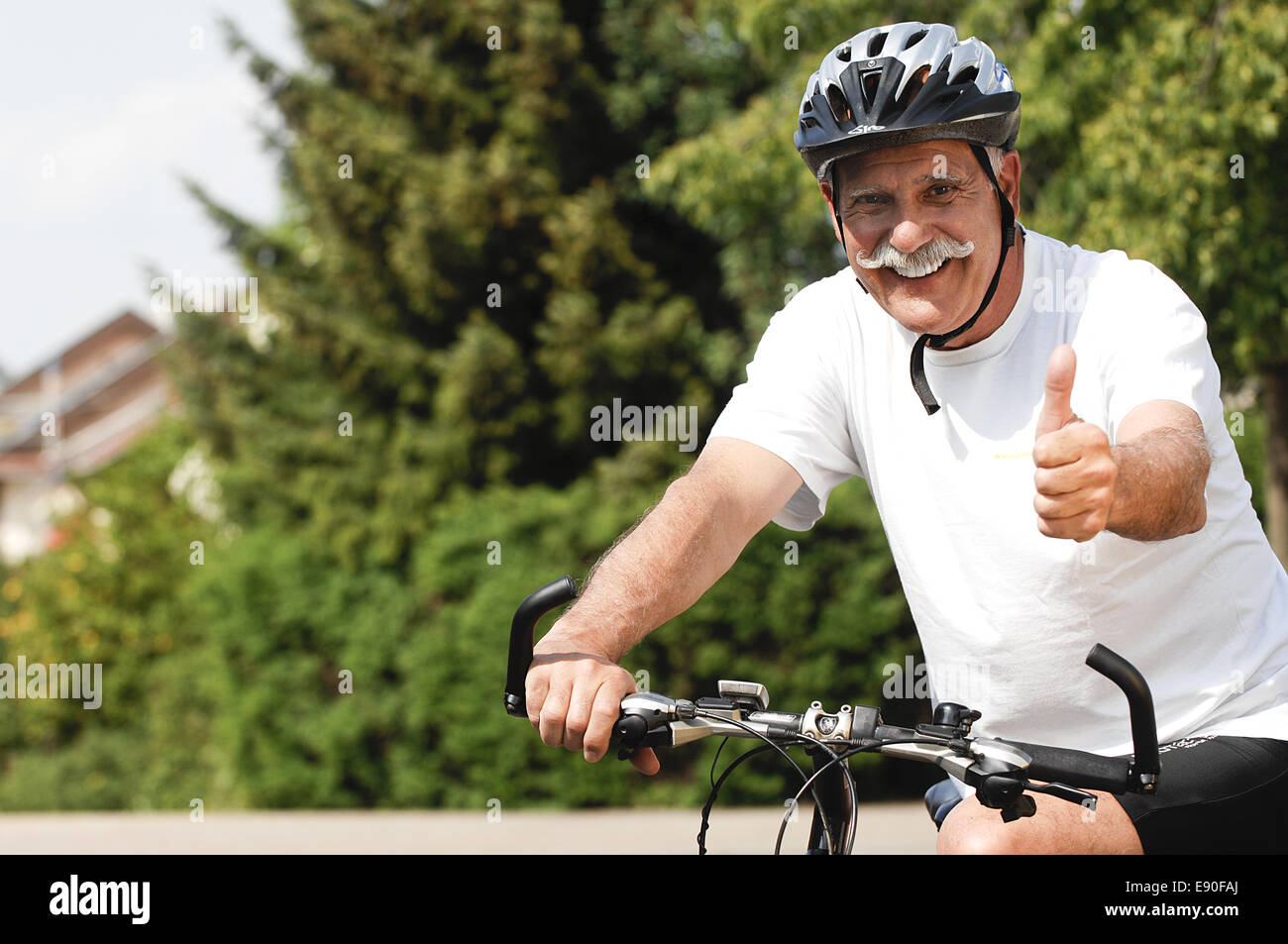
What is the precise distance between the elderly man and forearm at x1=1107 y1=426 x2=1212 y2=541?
0.17 feet

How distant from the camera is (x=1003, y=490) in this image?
2566mm

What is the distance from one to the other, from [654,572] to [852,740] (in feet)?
1.94

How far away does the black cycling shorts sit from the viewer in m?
2.28

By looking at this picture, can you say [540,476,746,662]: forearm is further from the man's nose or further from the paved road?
the paved road

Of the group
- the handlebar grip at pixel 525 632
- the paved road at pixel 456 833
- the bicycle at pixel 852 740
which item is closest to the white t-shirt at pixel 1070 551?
the bicycle at pixel 852 740

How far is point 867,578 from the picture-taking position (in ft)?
39.1

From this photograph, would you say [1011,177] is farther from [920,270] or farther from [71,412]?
[71,412]

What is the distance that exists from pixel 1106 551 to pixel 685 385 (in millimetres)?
12497

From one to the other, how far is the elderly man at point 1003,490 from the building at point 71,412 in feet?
110

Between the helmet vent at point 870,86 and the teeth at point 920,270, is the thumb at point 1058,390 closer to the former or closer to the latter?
the teeth at point 920,270

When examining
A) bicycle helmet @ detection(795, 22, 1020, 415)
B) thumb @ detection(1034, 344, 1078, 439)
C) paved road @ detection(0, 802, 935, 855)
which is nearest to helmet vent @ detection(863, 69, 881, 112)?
bicycle helmet @ detection(795, 22, 1020, 415)
